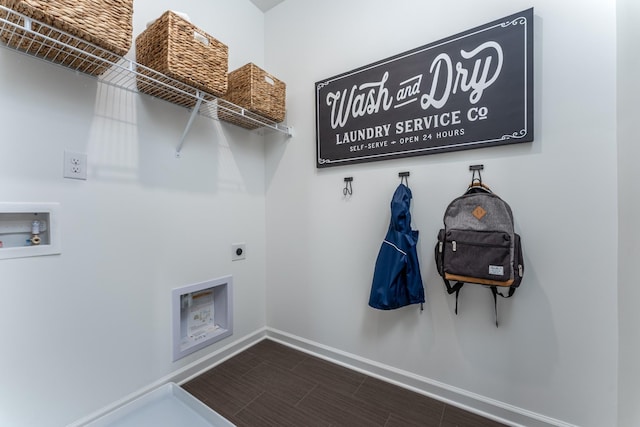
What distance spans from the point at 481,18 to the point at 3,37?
2.01 metres

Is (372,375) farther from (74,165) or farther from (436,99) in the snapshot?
(74,165)

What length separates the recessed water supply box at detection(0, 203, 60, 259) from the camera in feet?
3.34

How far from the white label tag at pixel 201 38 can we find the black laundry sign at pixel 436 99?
2.48ft

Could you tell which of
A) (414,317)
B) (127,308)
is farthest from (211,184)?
(414,317)

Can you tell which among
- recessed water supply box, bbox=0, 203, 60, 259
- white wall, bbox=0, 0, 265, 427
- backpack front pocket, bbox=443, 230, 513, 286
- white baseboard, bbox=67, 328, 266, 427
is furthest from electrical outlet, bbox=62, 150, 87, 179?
backpack front pocket, bbox=443, 230, 513, 286

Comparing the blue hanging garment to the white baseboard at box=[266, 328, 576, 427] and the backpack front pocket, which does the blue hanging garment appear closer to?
the backpack front pocket

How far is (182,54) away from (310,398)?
A: 1847 millimetres

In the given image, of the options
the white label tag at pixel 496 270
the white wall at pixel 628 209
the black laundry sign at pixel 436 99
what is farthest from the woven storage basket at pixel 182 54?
the white wall at pixel 628 209

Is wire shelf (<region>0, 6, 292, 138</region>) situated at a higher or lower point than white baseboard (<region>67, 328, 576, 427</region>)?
higher

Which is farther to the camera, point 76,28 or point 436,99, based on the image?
point 436,99

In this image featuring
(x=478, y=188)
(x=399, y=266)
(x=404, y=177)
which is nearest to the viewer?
(x=478, y=188)

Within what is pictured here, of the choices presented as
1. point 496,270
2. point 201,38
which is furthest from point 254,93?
point 496,270

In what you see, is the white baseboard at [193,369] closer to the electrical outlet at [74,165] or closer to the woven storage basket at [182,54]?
the electrical outlet at [74,165]

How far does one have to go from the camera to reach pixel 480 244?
46.6 inches
